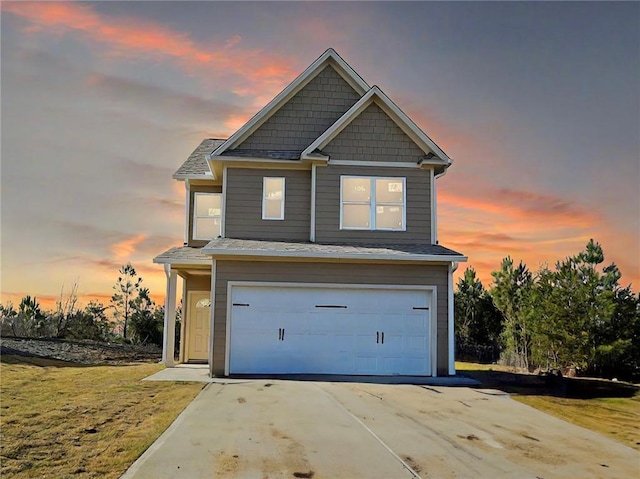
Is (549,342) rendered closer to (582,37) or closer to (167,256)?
(582,37)

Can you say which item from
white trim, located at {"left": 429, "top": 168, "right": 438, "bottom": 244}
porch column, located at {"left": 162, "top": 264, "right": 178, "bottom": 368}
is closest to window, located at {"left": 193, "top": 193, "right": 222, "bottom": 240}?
porch column, located at {"left": 162, "top": 264, "right": 178, "bottom": 368}

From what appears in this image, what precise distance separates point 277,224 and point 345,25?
267 inches

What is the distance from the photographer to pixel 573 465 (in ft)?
22.4

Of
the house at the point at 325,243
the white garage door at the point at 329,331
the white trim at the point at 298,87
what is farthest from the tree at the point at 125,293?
the white garage door at the point at 329,331

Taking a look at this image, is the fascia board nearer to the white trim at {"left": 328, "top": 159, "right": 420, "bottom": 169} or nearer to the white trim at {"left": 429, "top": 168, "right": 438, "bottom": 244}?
the white trim at {"left": 429, "top": 168, "right": 438, "bottom": 244}

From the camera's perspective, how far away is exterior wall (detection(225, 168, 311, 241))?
15203mm

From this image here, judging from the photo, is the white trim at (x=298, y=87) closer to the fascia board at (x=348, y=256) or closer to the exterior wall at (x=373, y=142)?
the exterior wall at (x=373, y=142)

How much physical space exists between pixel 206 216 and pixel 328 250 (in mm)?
5512

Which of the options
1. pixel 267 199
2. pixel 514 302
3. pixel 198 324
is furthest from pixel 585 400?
pixel 198 324

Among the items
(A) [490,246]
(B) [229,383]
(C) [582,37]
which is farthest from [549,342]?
(B) [229,383]

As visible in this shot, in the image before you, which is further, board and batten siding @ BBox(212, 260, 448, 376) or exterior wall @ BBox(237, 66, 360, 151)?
exterior wall @ BBox(237, 66, 360, 151)

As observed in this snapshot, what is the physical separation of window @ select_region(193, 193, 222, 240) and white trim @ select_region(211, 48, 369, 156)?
291 cm

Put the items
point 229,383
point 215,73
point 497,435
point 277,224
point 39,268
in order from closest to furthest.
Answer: point 497,435 < point 229,383 < point 277,224 < point 215,73 < point 39,268

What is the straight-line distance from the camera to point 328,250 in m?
14.1
